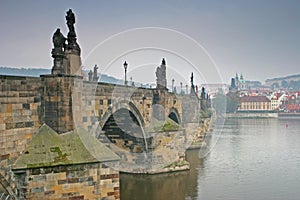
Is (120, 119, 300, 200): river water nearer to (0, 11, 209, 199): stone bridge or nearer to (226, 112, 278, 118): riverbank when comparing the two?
(0, 11, 209, 199): stone bridge

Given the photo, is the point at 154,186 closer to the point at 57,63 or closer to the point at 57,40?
the point at 57,63

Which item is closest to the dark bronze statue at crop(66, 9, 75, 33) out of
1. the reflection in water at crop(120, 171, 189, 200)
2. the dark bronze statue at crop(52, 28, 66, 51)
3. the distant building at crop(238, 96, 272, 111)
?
the dark bronze statue at crop(52, 28, 66, 51)

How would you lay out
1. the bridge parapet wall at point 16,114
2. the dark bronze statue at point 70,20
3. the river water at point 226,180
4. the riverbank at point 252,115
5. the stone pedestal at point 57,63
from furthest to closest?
the riverbank at point 252,115 → the river water at point 226,180 → the dark bronze statue at point 70,20 → the stone pedestal at point 57,63 → the bridge parapet wall at point 16,114

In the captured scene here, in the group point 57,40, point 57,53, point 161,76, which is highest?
point 161,76

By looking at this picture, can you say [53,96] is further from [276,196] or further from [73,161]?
[276,196]

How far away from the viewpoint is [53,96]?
1370 cm

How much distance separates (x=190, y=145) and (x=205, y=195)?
19.8 m

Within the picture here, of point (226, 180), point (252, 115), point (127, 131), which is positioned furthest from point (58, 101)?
point (252, 115)

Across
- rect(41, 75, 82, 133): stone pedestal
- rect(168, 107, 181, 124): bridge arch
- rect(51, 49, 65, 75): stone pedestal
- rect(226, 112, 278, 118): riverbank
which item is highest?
rect(51, 49, 65, 75): stone pedestal

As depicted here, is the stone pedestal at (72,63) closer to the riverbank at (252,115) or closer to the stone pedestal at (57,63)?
the stone pedestal at (57,63)

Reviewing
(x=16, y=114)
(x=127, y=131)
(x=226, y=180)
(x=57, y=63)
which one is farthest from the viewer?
(x=127, y=131)

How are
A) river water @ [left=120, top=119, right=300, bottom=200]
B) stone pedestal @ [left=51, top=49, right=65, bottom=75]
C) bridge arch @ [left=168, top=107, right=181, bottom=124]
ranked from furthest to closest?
bridge arch @ [left=168, top=107, right=181, bottom=124] → river water @ [left=120, top=119, right=300, bottom=200] → stone pedestal @ [left=51, top=49, right=65, bottom=75]

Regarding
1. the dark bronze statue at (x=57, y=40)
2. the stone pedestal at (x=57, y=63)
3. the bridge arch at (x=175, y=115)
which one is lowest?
the bridge arch at (x=175, y=115)

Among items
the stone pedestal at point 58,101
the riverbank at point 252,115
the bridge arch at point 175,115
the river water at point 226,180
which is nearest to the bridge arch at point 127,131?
the river water at point 226,180
